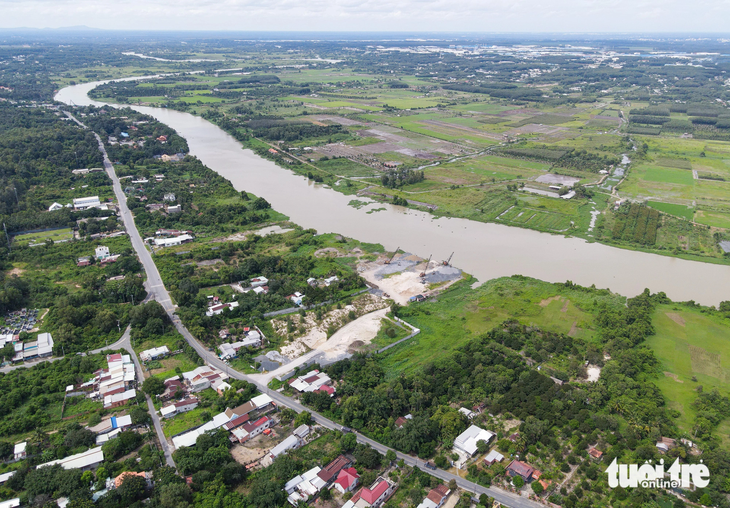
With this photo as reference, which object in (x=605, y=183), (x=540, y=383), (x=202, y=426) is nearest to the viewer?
(x=202, y=426)

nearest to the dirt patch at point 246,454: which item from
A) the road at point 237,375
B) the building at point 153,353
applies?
the road at point 237,375

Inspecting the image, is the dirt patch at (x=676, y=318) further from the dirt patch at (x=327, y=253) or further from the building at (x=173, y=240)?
the building at (x=173, y=240)

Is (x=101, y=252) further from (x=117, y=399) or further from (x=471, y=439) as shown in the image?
(x=471, y=439)

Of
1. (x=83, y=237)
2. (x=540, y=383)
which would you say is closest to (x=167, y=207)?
(x=83, y=237)

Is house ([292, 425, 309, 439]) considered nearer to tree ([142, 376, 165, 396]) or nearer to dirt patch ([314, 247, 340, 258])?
tree ([142, 376, 165, 396])

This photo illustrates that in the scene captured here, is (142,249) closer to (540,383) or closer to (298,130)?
(540,383)
